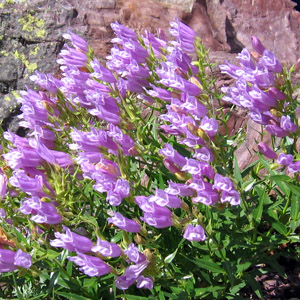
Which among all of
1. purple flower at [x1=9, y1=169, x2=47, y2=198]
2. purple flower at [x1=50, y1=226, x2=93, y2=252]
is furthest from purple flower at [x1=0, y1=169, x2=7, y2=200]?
purple flower at [x1=50, y1=226, x2=93, y2=252]

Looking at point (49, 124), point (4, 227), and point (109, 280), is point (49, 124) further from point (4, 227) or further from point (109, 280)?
point (109, 280)

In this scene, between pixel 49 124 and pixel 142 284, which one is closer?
pixel 142 284

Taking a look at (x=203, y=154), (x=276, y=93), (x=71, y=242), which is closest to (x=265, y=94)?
(x=276, y=93)

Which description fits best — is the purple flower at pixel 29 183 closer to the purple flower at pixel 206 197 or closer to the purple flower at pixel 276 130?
the purple flower at pixel 206 197

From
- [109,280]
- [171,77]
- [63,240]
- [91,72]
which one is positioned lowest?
[109,280]

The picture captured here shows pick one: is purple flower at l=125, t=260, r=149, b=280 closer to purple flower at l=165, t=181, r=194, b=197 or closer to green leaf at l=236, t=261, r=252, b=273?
purple flower at l=165, t=181, r=194, b=197

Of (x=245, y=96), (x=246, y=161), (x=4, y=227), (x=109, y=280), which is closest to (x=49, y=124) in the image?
(x=4, y=227)

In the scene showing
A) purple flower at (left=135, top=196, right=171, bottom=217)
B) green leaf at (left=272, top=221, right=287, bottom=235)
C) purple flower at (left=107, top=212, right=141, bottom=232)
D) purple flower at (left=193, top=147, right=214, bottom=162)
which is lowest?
green leaf at (left=272, top=221, right=287, bottom=235)
